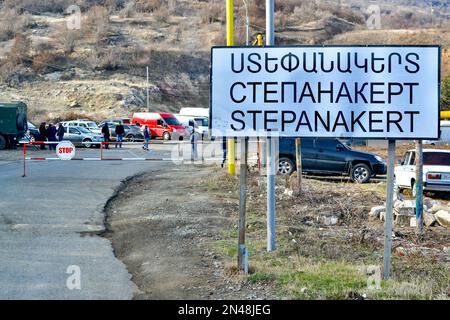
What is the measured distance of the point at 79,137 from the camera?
127 feet

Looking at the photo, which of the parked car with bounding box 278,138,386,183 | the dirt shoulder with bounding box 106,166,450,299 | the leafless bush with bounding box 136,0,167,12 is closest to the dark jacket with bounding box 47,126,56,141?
the parked car with bounding box 278,138,386,183

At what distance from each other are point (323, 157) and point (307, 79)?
14.9m

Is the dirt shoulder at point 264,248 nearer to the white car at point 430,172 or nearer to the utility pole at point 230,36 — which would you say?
the utility pole at point 230,36

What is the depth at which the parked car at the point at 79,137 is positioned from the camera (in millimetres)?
38375

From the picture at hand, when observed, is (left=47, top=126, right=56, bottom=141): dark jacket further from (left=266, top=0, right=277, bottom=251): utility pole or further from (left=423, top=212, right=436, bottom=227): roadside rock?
(left=266, top=0, right=277, bottom=251): utility pole

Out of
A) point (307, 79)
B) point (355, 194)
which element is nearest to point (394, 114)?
point (307, 79)

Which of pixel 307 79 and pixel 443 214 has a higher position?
pixel 307 79

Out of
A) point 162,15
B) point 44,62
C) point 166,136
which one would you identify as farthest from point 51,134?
point 162,15

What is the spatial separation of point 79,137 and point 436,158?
22.0 metres

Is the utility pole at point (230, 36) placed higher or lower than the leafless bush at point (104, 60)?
lower

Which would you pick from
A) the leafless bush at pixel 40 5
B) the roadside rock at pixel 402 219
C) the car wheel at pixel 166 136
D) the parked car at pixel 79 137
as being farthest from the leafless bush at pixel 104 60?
the roadside rock at pixel 402 219

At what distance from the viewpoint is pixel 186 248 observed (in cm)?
1041

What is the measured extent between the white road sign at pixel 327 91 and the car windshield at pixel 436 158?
538 inches
